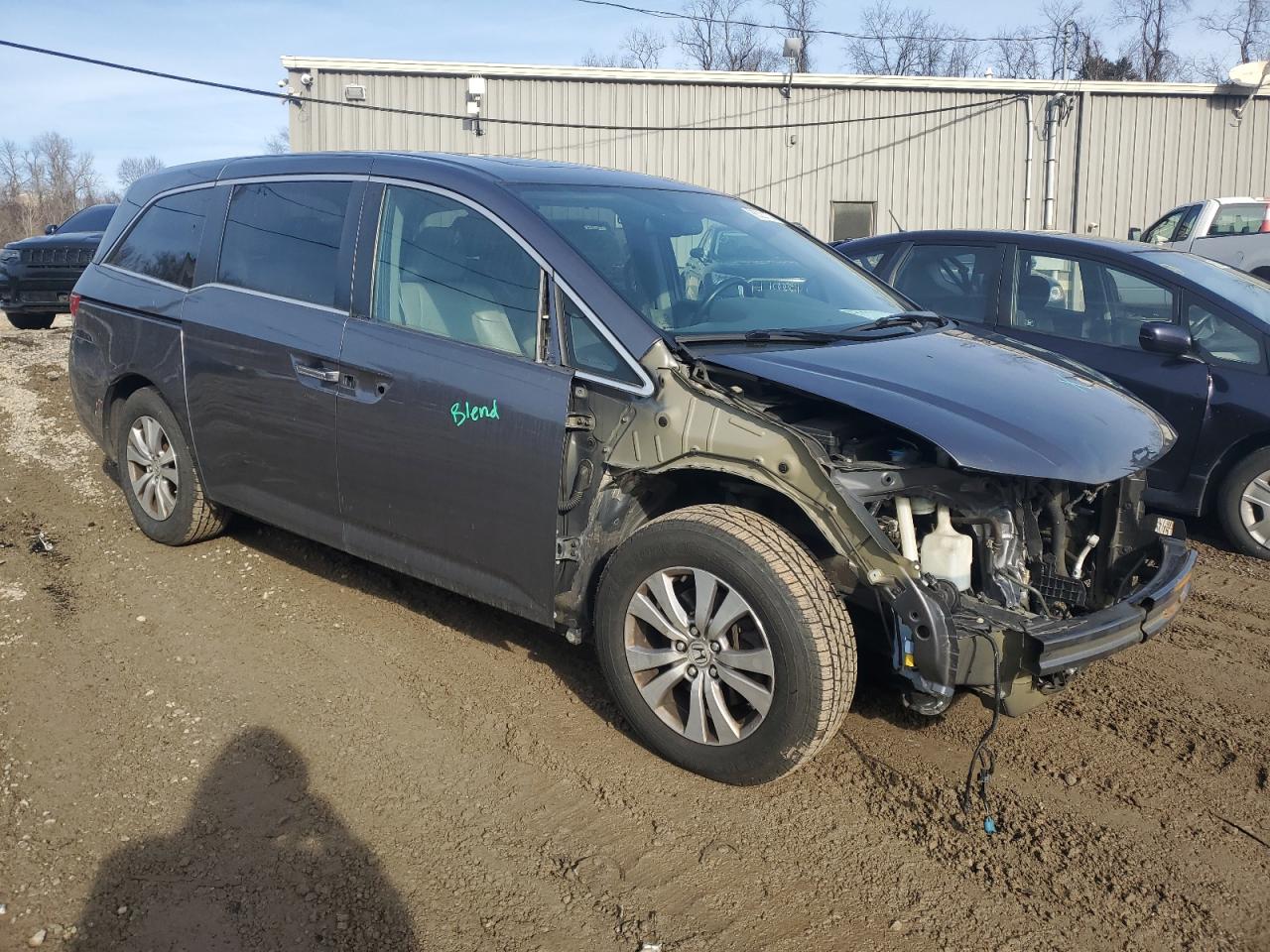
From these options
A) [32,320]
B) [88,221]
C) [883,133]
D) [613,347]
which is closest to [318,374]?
[613,347]

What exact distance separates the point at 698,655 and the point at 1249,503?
381cm

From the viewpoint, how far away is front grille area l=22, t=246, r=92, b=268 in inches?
537

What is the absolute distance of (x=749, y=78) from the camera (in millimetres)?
19062

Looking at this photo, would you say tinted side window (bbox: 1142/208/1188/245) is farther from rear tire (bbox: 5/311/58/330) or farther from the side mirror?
rear tire (bbox: 5/311/58/330)

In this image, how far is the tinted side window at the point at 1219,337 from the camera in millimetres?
5746

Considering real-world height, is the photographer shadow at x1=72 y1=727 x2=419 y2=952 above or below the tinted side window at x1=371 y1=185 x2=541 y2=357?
below

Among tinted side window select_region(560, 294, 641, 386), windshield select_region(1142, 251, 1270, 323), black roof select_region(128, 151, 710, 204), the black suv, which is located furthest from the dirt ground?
the black suv

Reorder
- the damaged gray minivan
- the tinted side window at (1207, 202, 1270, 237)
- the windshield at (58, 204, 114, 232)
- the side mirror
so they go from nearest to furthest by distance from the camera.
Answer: the damaged gray minivan
the side mirror
the tinted side window at (1207, 202, 1270, 237)
the windshield at (58, 204, 114, 232)

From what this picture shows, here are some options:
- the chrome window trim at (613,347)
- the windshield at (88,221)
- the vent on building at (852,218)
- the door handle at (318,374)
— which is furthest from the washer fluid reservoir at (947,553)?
the vent on building at (852,218)

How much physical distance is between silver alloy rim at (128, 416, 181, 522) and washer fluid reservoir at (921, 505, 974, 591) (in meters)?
3.70

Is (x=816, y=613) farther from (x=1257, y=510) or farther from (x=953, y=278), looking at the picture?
(x=953, y=278)

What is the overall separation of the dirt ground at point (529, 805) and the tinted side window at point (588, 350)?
1221mm

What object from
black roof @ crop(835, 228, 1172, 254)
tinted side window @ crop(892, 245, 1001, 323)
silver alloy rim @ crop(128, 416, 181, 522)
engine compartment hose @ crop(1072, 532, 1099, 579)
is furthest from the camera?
tinted side window @ crop(892, 245, 1001, 323)

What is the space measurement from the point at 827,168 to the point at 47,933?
741 inches
